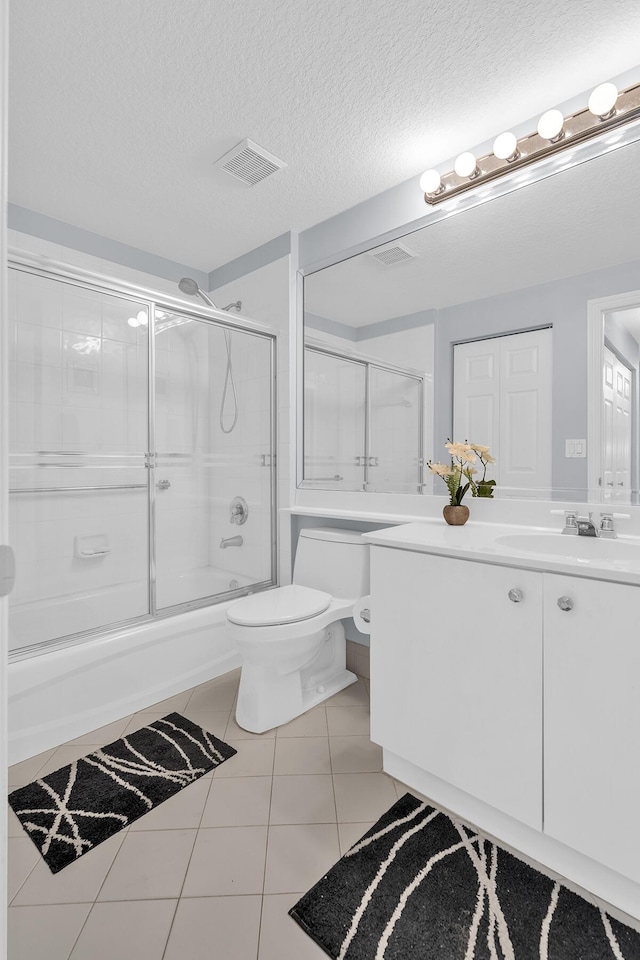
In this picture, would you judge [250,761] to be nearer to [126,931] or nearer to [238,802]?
[238,802]

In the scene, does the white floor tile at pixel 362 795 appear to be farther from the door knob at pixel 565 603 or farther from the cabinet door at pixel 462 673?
the door knob at pixel 565 603

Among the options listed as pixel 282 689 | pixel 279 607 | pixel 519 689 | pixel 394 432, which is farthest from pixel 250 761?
pixel 394 432

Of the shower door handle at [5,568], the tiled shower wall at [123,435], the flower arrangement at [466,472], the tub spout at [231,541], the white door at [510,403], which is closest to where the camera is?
the shower door handle at [5,568]

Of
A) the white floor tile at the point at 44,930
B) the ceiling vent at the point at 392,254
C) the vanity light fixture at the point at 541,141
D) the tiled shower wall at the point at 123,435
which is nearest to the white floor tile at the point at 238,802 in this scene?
the white floor tile at the point at 44,930

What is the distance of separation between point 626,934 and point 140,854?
1.17 meters

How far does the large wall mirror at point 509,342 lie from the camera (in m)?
1.55

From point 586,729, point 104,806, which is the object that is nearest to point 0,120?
point 586,729

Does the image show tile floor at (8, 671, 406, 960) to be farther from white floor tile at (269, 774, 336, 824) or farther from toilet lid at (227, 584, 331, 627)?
toilet lid at (227, 584, 331, 627)

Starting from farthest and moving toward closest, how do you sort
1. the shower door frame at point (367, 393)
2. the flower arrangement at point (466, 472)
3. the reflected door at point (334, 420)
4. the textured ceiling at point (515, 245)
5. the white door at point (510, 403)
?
the reflected door at point (334, 420), the shower door frame at point (367, 393), the flower arrangement at point (466, 472), the white door at point (510, 403), the textured ceiling at point (515, 245)

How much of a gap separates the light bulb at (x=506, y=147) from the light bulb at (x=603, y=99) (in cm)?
24

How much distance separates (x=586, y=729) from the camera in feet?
3.61

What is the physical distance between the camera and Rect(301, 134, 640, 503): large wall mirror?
1.55 metres

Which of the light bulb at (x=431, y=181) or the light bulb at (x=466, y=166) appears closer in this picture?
the light bulb at (x=466, y=166)

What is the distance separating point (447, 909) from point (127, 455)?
2.01m
